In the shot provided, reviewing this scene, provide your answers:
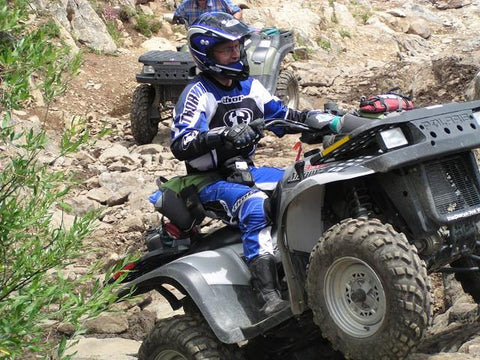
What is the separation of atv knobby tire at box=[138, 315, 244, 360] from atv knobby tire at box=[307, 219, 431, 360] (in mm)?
713

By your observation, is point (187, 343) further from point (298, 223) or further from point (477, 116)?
point (477, 116)

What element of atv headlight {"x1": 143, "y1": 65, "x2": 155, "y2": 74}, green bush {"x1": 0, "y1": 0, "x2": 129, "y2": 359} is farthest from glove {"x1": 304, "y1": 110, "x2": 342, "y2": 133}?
atv headlight {"x1": 143, "y1": 65, "x2": 155, "y2": 74}

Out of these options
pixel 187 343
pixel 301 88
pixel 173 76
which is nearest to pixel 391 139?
pixel 187 343

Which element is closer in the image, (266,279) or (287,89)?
(266,279)

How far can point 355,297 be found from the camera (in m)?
3.71

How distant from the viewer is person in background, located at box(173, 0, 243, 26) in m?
11.9

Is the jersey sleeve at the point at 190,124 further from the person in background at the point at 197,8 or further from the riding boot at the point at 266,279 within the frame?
the person in background at the point at 197,8

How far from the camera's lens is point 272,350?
473 cm

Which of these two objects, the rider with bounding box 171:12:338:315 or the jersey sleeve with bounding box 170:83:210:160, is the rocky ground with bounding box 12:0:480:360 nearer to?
the rider with bounding box 171:12:338:315

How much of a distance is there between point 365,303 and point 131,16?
14470 mm

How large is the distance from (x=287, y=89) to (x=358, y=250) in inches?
338

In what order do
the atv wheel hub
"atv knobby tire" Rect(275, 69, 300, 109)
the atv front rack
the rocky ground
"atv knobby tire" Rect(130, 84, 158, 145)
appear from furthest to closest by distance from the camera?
"atv knobby tire" Rect(275, 69, 300, 109), "atv knobby tire" Rect(130, 84, 158, 145), the atv front rack, the rocky ground, the atv wheel hub

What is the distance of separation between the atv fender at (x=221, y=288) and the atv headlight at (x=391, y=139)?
968mm

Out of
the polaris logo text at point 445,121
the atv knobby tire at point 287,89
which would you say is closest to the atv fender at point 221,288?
the polaris logo text at point 445,121
